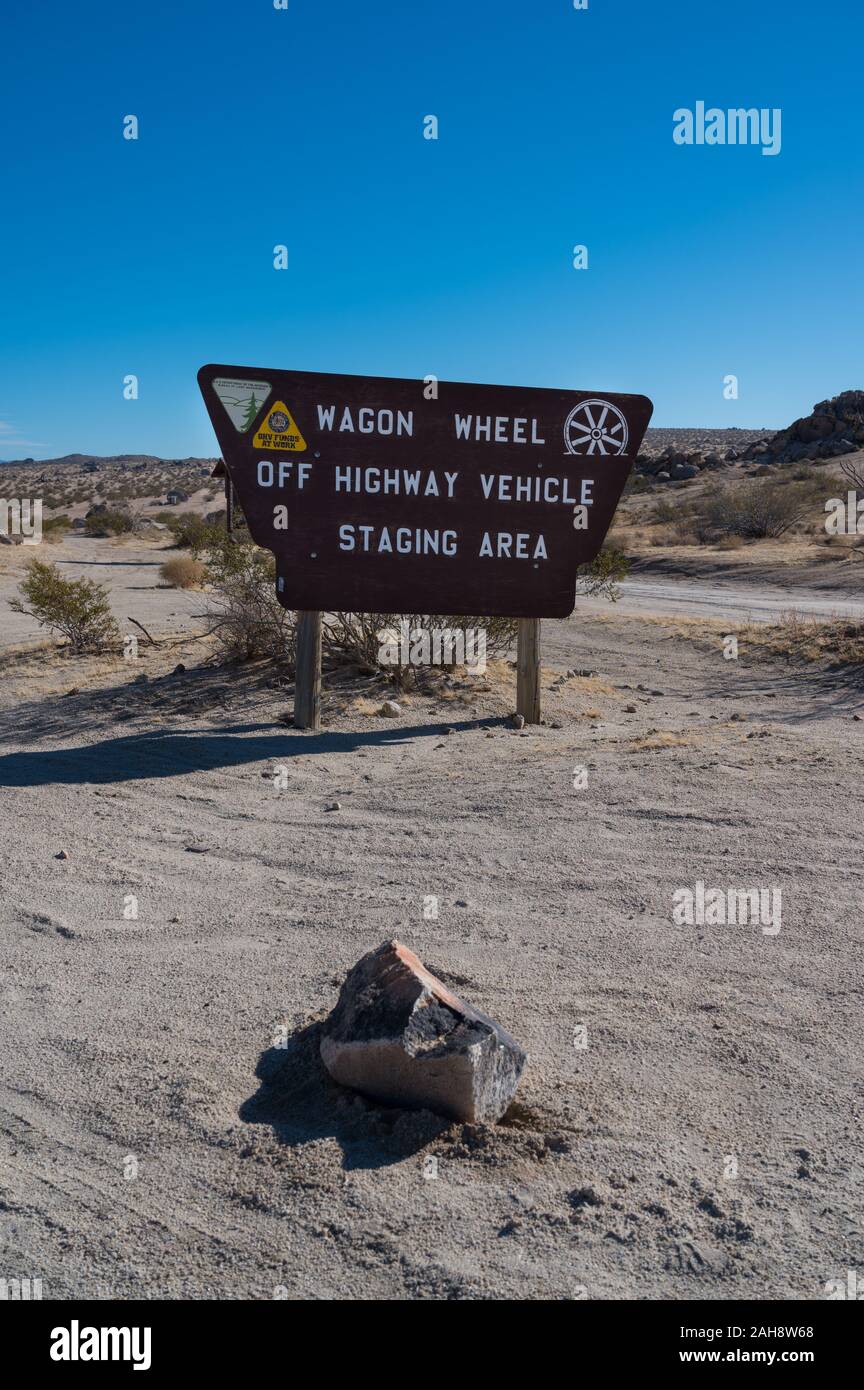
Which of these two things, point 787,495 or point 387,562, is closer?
point 387,562

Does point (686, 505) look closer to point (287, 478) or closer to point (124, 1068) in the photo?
point (287, 478)

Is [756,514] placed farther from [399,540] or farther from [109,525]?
[399,540]

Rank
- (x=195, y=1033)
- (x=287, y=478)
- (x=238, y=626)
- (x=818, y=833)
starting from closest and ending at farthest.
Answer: (x=195, y=1033) < (x=818, y=833) < (x=287, y=478) < (x=238, y=626)

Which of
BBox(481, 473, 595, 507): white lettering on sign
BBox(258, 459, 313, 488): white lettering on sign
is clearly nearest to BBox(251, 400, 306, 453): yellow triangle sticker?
BBox(258, 459, 313, 488): white lettering on sign

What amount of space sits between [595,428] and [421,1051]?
660 cm

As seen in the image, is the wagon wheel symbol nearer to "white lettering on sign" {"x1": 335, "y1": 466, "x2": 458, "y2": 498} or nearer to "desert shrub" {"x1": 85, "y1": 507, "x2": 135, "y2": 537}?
"white lettering on sign" {"x1": 335, "y1": 466, "x2": 458, "y2": 498}

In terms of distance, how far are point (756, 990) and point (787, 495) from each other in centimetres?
3119

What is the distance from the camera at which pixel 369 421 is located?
8.48m

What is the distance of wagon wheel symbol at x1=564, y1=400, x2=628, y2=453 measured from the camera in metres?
8.82

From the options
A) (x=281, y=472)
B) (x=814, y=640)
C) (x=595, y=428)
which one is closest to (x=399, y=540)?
(x=281, y=472)

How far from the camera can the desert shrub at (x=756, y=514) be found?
3152 cm

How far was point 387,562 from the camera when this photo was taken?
865cm
